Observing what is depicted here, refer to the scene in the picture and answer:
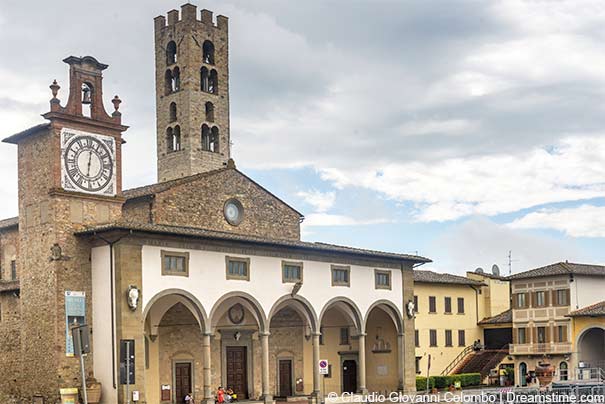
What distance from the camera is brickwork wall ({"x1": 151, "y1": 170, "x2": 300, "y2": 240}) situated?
137 ft

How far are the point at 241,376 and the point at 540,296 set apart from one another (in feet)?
79.9

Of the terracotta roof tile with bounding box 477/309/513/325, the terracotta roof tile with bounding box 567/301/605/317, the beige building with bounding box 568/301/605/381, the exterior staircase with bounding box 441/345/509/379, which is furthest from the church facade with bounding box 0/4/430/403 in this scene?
the terracotta roof tile with bounding box 477/309/513/325

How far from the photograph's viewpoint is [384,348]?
48406 mm

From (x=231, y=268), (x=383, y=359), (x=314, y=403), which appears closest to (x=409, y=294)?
(x=383, y=359)

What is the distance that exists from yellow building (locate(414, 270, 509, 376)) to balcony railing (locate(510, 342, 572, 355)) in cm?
507

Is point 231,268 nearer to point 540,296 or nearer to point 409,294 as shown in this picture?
point 409,294

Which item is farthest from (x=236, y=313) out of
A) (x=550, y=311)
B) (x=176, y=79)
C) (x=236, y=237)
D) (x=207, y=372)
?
(x=550, y=311)

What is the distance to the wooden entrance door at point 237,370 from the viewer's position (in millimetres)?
44000

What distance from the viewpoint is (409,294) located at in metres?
48.4

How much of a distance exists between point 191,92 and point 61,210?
25.6 metres

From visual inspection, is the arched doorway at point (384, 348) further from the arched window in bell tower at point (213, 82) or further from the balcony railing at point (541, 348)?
the arched window in bell tower at point (213, 82)

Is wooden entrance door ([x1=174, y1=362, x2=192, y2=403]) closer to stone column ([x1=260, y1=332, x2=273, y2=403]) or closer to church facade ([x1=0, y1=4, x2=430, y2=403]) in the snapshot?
church facade ([x1=0, y1=4, x2=430, y2=403])

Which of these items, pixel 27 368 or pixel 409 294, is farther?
pixel 409 294

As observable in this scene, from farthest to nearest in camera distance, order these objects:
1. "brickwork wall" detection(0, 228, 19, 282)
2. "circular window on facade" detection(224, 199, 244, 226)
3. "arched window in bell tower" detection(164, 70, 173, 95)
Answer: "arched window in bell tower" detection(164, 70, 173, 95), "brickwork wall" detection(0, 228, 19, 282), "circular window on facade" detection(224, 199, 244, 226)
